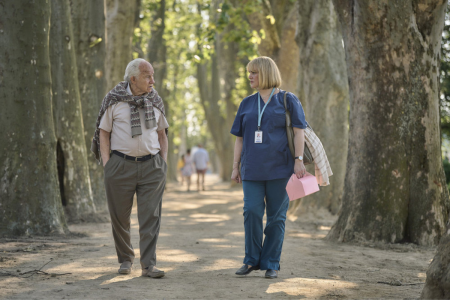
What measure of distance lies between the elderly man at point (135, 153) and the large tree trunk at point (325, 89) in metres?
7.54

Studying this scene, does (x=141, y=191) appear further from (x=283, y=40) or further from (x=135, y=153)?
(x=283, y=40)

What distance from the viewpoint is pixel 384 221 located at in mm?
7840

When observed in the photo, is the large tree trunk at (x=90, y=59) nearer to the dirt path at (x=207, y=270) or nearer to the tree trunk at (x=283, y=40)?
the dirt path at (x=207, y=270)

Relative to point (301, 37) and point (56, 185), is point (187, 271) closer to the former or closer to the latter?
point (56, 185)

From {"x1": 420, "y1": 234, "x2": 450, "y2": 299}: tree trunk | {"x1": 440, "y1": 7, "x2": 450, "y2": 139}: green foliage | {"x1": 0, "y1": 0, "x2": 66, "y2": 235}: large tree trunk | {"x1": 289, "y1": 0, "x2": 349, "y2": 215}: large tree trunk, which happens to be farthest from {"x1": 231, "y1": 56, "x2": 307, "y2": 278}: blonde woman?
{"x1": 440, "y1": 7, "x2": 450, "y2": 139}: green foliage

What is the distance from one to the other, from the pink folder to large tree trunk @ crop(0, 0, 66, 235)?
3.93 metres

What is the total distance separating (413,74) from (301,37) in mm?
4874

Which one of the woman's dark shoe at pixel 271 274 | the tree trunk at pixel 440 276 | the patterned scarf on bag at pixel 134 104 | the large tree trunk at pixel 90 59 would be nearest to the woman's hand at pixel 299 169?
the woman's dark shoe at pixel 271 274

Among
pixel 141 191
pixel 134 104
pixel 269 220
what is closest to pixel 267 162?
pixel 269 220

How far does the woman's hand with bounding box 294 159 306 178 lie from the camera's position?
5301mm

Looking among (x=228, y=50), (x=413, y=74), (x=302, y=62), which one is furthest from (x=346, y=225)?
(x=228, y=50)

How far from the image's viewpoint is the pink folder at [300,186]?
520 centimetres

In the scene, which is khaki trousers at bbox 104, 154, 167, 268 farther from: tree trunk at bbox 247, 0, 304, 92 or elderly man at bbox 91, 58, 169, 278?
tree trunk at bbox 247, 0, 304, 92

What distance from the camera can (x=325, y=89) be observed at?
12.5 meters
